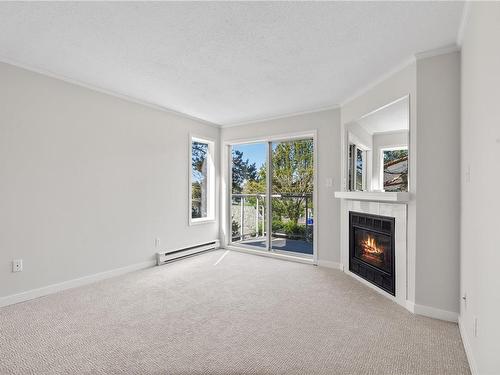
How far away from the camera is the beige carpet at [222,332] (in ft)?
5.89

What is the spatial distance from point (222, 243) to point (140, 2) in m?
4.21

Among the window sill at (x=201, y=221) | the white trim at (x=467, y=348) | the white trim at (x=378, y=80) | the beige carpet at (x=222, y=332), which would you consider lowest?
the beige carpet at (x=222, y=332)

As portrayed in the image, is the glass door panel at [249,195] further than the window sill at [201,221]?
Yes

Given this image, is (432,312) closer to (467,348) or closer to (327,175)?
(467,348)

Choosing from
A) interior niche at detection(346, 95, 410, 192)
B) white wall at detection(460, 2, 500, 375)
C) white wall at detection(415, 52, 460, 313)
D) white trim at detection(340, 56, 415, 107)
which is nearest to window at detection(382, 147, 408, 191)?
interior niche at detection(346, 95, 410, 192)

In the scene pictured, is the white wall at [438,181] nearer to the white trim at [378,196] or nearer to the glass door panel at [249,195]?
the white trim at [378,196]

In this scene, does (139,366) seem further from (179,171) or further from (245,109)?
(245,109)

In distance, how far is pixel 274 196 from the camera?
16.0ft

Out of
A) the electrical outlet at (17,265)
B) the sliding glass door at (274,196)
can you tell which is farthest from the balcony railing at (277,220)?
the electrical outlet at (17,265)

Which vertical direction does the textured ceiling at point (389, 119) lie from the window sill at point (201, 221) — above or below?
above

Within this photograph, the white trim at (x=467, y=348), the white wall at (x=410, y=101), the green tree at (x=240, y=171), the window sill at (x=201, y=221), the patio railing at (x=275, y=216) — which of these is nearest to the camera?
the white trim at (x=467, y=348)

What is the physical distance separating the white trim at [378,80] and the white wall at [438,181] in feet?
0.46

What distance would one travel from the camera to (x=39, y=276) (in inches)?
114

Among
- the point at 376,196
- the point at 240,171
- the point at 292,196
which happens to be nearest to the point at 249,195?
the point at 240,171
